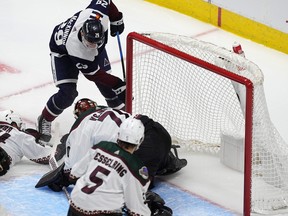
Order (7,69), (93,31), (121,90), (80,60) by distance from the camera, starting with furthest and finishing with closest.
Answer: (7,69), (121,90), (80,60), (93,31)

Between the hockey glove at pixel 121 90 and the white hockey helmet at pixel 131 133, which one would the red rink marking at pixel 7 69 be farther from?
the white hockey helmet at pixel 131 133

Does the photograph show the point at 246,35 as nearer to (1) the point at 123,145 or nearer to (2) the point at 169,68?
(2) the point at 169,68

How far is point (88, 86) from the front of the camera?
292 inches

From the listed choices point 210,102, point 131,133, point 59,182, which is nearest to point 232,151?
point 210,102

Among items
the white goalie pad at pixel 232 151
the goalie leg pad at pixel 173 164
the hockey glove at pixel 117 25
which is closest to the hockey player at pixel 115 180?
the goalie leg pad at pixel 173 164

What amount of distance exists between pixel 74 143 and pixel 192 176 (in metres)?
0.86

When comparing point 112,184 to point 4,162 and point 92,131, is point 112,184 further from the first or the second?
point 4,162

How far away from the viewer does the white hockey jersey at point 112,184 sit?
4965 millimetres

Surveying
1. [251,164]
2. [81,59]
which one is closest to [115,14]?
[81,59]

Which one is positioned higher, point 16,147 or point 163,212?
point 16,147

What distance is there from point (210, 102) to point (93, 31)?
2.56 feet

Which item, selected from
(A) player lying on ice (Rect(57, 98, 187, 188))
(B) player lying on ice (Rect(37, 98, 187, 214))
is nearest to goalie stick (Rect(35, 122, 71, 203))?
(B) player lying on ice (Rect(37, 98, 187, 214))

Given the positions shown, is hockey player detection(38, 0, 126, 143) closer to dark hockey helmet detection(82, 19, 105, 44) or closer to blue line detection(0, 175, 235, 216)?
dark hockey helmet detection(82, 19, 105, 44)

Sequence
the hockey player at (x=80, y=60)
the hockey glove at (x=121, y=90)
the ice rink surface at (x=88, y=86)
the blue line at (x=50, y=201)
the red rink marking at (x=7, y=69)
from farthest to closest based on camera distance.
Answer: the red rink marking at (x=7, y=69) < the hockey glove at (x=121, y=90) < the hockey player at (x=80, y=60) < the ice rink surface at (x=88, y=86) < the blue line at (x=50, y=201)
